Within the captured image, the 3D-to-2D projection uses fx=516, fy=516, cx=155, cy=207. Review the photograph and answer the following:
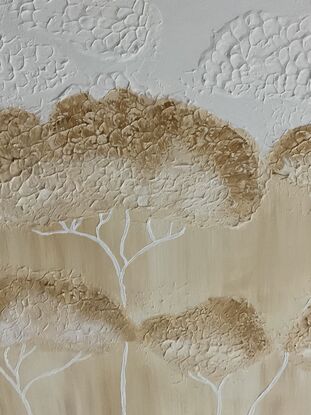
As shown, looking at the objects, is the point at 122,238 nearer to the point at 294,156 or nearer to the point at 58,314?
the point at 58,314

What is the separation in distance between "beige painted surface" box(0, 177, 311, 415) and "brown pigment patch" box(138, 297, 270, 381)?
0.05ft

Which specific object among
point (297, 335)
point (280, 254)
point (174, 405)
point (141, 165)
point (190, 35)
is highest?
point (190, 35)

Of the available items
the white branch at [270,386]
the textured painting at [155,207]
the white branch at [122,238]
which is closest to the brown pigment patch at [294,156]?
the textured painting at [155,207]

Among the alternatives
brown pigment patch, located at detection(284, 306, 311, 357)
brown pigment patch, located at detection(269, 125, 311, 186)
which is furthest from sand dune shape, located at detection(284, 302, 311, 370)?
brown pigment patch, located at detection(269, 125, 311, 186)

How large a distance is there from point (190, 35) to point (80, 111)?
22cm

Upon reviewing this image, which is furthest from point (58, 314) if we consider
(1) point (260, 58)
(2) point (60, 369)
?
(1) point (260, 58)

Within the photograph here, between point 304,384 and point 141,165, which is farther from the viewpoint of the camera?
point 304,384

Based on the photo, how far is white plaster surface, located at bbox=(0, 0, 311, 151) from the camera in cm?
82

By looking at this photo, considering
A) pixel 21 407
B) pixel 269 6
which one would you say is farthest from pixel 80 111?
pixel 21 407

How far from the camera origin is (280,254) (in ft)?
3.06

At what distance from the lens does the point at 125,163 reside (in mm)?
882

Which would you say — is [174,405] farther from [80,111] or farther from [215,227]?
[80,111]

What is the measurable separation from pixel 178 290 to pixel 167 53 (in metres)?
0.42

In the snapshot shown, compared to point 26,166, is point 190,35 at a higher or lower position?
higher
